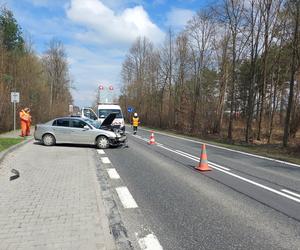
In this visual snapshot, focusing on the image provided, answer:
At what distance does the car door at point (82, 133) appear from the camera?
19.0 m

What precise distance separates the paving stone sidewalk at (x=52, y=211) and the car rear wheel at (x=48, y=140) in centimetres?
820

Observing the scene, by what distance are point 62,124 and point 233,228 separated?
49.0 feet

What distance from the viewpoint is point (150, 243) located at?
16.7 feet

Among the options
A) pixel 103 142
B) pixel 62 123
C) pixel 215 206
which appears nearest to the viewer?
pixel 215 206

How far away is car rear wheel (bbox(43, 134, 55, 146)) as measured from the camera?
63.2 feet

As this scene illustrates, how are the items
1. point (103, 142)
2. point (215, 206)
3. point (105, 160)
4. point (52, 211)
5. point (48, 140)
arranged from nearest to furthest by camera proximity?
point (52, 211)
point (215, 206)
point (105, 160)
point (103, 142)
point (48, 140)

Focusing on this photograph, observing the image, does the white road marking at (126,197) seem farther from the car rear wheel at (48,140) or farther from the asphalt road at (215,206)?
the car rear wheel at (48,140)

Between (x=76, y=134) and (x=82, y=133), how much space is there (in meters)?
0.32

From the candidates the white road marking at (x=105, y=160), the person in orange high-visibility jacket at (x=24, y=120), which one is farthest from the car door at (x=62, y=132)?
the person in orange high-visibility jacket at (x=24, y=120)

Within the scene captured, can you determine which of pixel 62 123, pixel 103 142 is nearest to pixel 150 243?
pixel 103 142

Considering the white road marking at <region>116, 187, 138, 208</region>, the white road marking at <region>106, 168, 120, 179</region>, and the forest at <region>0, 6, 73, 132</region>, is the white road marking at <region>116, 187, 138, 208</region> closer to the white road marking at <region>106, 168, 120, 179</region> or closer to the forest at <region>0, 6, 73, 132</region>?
the white road marking at <region>106, 168, 120, 179</region>

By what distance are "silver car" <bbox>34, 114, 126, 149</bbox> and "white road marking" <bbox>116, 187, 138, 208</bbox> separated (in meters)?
10.3

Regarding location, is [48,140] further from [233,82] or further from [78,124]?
[233,82]

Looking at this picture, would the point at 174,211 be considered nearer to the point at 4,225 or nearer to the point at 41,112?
the point at 4,225
